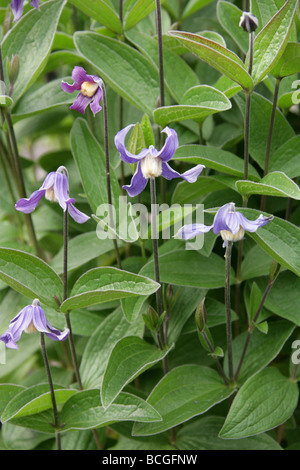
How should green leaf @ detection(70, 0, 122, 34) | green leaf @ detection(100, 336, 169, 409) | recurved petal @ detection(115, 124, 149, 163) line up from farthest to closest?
green leaf @ detection(70, 0, 122, 34) → green leaf @ detection(100, 336, 169, 409) → recurved petal @ detection(115, 124, 149, 163)

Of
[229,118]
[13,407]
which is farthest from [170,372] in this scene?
[229,118]

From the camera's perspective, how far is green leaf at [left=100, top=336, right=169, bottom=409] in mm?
682

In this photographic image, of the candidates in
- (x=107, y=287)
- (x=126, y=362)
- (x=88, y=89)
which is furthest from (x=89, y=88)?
(x=126, y=362)

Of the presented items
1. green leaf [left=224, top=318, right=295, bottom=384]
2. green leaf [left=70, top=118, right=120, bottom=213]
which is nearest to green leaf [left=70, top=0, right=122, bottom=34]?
green leaf [left=70, top=118, right=120, bottom=213]

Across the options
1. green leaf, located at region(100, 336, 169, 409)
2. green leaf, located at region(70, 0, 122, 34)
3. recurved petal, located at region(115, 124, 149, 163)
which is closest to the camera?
recurved petal, located at region(115, 124, 149, 163)

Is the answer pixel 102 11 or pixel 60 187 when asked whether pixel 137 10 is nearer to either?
pixel 102 11

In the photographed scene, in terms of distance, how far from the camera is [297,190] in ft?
2.08

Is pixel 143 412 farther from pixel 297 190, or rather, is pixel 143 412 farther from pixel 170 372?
pixel 297 190

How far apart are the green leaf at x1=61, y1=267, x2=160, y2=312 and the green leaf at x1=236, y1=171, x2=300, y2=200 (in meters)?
0.16

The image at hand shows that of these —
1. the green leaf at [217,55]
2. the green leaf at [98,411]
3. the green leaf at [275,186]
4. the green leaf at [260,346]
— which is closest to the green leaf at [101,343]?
the green leaf at [98,411]

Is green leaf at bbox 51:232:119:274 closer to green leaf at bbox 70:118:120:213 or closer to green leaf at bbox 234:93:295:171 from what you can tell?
green leaf at bbox 70:118:120:213

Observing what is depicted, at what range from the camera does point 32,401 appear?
707mm

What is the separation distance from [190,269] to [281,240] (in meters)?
0.15
